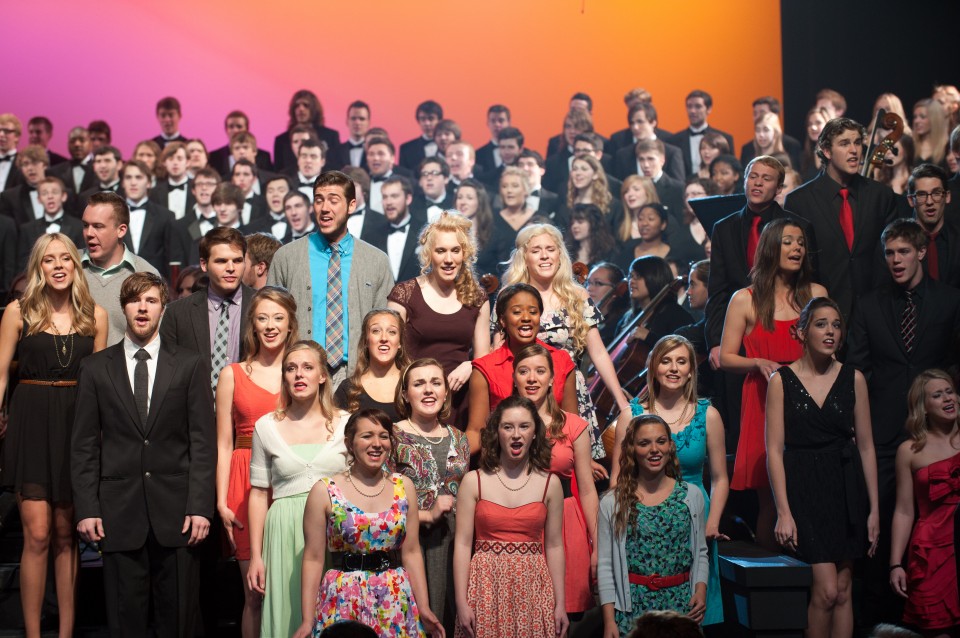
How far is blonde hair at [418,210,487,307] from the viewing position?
460cm

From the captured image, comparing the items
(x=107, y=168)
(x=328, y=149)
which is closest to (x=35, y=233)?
(x=107, y=168)

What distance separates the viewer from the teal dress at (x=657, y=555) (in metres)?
3.83

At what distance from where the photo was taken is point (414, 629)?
11.7ft

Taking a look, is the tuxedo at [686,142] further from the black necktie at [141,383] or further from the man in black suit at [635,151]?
the black necktie at [141,383]

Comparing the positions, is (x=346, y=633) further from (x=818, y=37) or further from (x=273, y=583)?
(x=818, y=37)

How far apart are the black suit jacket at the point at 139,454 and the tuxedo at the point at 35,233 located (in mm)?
4844

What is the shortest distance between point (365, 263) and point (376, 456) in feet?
4.20

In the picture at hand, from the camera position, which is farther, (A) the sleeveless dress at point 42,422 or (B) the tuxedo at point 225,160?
(B) the tuxedo at point 225,160

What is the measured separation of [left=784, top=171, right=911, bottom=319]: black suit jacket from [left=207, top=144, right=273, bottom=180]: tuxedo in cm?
567

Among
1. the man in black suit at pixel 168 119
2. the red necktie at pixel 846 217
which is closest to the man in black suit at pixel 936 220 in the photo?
the red necktie at pixel 846 217

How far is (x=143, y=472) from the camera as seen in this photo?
12.8 feet

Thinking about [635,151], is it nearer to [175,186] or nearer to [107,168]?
[175,186]

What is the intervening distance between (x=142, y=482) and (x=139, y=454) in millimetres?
100

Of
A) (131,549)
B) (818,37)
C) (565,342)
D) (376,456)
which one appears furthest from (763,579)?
(818,37)
